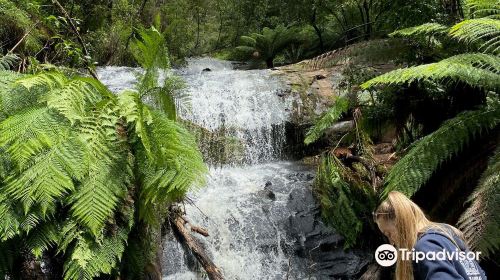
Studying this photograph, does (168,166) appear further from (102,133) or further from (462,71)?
(462,71)

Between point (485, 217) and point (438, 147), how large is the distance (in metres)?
0.62

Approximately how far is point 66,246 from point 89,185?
11.9 inches

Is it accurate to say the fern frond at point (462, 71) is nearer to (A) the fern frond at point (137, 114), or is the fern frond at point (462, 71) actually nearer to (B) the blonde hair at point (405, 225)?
(B) the blonde hair at point (405, 225)

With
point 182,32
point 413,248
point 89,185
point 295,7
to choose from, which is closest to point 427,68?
point 413,248

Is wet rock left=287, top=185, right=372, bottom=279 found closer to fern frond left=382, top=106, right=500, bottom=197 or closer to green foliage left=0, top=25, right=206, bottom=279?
fern frond left=382, top=106, right=500, bottom=197

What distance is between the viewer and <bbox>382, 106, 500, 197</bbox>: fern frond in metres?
2.74

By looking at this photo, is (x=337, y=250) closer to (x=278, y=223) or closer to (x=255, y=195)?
(x=278, y=223)

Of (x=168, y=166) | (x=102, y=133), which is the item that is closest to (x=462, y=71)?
(x=168, y=166)

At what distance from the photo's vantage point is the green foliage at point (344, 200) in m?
4.41

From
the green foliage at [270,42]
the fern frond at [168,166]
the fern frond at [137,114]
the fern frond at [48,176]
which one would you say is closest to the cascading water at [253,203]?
the fern frond at [137,114]

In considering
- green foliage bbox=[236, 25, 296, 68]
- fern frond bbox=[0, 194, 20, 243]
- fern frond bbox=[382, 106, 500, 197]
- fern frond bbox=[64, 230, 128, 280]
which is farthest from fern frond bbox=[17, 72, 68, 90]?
green foliage bbox=[236, 25, 296, 68]

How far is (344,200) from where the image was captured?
4398 mm

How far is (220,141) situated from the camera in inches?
271

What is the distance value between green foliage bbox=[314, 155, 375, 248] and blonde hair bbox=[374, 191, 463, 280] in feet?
9.15
